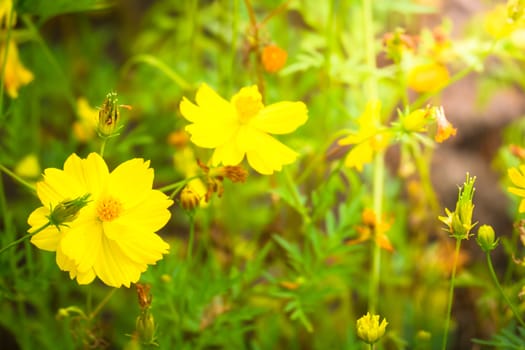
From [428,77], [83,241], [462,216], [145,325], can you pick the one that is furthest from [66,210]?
[428,77]

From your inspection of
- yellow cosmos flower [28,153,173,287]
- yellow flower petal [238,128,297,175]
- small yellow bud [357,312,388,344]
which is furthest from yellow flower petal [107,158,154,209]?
small yellow bud [357,312,388,344]

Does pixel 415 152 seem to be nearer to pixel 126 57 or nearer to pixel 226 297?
pixel 226 297

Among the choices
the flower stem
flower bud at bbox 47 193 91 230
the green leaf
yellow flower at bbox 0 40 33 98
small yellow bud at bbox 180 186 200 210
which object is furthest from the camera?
yellow flower at bbox 0 40 33 98

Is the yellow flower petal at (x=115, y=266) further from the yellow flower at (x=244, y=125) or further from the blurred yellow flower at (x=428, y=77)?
the blurred yellow flower at (x=428, y=77)

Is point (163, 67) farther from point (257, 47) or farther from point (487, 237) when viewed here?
point (487, 237)

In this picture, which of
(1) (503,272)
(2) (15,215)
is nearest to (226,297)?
(2) (15,215)

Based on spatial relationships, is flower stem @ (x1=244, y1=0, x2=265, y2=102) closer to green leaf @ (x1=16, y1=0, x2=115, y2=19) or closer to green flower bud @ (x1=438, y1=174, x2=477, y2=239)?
green leaf @ (x1=16, y1=0, x2=115, y2=19)
